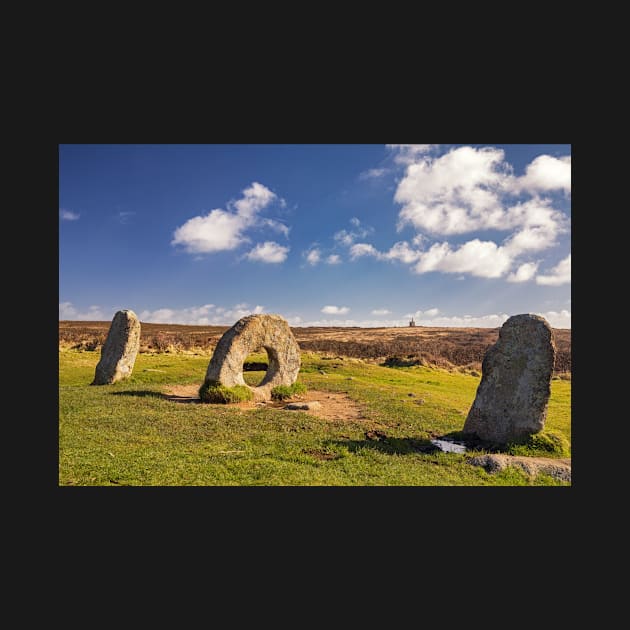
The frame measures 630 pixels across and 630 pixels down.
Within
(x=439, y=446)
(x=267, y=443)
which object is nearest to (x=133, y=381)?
(x=267, y=443)

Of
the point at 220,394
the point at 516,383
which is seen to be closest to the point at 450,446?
the point at 516,383

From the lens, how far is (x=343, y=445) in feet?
35.4

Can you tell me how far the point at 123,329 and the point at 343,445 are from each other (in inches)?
598

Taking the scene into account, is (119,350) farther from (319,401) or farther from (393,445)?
(393,445)

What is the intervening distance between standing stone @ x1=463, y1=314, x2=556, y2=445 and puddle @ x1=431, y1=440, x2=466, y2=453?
639 millimetres

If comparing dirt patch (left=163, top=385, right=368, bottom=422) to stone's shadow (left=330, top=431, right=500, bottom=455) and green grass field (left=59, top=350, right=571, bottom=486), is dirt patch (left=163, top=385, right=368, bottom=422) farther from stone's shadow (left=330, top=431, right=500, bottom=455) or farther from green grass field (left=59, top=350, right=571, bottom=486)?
stone's shadow (left=330, top=431, right=500, bottom=455)

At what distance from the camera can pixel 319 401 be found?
57.1 feet

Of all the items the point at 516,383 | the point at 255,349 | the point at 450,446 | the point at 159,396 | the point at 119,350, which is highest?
the point at 255,349

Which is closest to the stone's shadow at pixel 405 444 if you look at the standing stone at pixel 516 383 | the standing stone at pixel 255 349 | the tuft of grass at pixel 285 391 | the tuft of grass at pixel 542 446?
the standing stone at pixel 516 383

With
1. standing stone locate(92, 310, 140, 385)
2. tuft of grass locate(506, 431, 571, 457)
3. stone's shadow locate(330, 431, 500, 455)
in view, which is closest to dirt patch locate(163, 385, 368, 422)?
stone's shadow locate(330, 431, 500, 455)

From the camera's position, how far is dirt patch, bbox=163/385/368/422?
14.7 metres

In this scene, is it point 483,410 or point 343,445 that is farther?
point 483,410

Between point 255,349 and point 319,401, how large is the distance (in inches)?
141

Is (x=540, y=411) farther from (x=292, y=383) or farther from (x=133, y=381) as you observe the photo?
(x=133, y=381)
